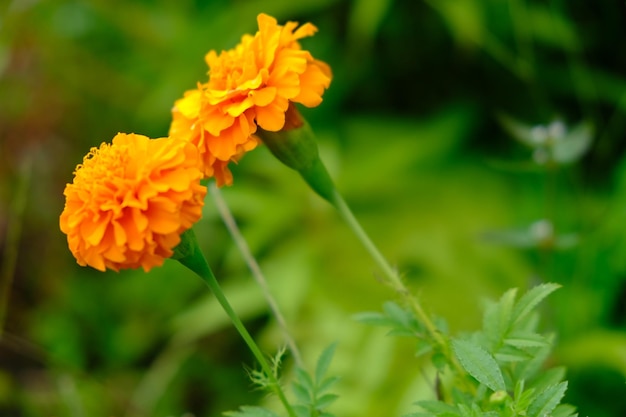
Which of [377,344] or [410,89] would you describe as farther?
[410,89]

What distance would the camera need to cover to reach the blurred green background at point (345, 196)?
1.11m

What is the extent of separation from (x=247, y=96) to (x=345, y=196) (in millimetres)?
864

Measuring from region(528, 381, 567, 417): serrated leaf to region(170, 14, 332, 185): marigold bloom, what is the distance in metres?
0.20

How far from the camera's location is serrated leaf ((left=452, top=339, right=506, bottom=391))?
39 cm

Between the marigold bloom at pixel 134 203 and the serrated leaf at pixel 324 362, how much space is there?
0.12 metres

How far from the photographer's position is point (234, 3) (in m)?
1.42

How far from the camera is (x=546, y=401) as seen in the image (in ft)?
1.28

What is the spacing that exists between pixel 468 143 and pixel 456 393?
3.12 ft

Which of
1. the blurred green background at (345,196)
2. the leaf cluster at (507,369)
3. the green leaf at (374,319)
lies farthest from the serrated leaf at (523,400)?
the blurred green background at (345,196)

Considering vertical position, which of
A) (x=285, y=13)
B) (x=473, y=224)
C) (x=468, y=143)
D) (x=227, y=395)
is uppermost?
(x=285, y=13)

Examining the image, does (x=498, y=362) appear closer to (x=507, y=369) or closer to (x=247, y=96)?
(x=507, y=369)

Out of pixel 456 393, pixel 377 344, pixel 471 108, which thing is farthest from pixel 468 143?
pixel 456 393

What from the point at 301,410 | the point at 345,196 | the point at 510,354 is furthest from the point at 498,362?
the point at 345,196

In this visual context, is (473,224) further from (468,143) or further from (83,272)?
(83,272)
